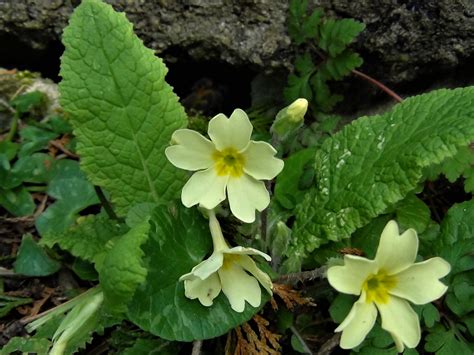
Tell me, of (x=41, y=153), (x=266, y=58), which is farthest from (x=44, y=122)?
(x=266, y=58)

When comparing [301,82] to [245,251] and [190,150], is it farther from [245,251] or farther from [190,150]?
[245,251]

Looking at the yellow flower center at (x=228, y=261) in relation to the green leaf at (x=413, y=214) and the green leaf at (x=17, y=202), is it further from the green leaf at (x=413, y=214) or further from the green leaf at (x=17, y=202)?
the green leaf at (x=17, y=202)

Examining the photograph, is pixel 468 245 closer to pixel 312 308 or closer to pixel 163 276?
pixel 312 308

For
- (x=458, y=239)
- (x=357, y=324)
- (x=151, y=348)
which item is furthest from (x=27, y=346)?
(x=458, y=239)

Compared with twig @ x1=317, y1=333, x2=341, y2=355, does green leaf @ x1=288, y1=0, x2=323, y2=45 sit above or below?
above

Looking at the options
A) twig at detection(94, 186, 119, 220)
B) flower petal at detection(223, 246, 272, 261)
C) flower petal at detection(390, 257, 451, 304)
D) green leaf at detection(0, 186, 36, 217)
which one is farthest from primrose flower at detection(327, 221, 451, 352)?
green leaf at detection(0, 186, 36, 217)

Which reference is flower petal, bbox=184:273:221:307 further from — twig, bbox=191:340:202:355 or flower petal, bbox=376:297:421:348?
flower petal, bbox=376:297:421:348

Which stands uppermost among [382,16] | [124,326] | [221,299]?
[382,16]
